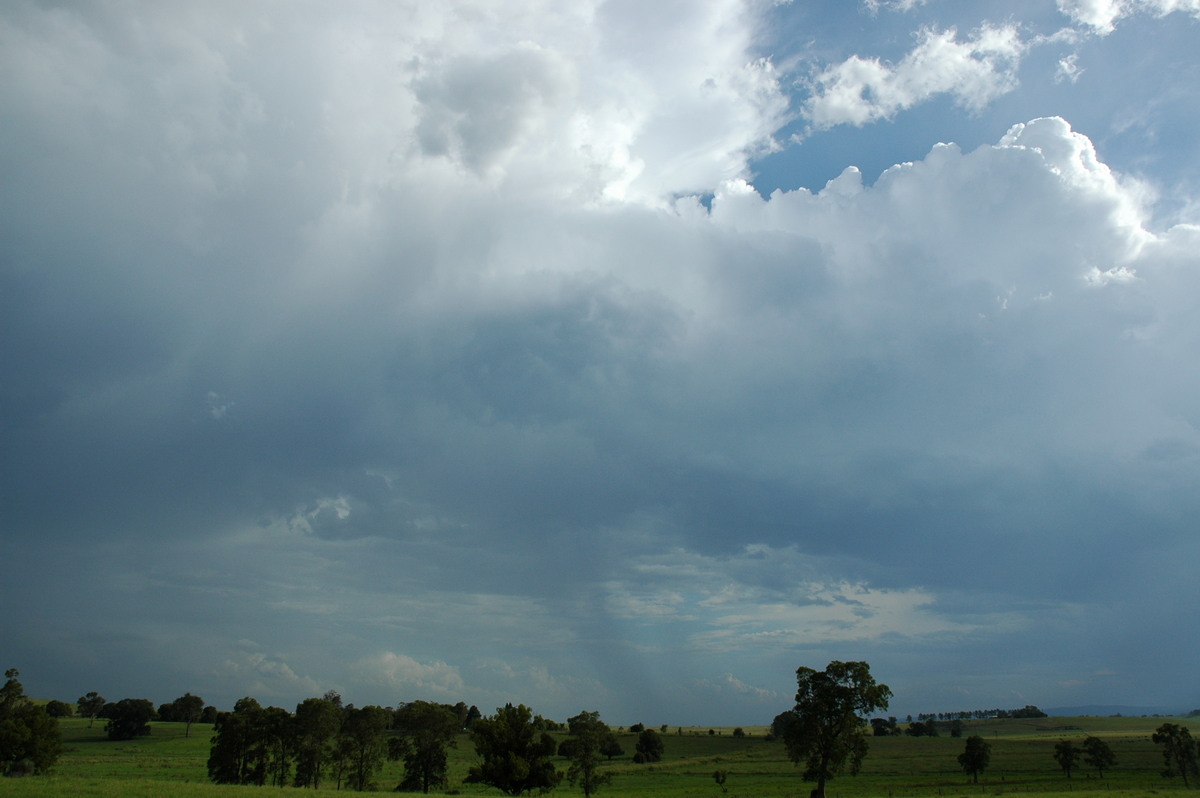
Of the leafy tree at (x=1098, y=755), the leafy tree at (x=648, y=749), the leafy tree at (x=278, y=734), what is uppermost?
the leafy tree at (x=278, y=734)

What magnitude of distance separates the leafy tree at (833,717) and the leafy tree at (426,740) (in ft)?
131

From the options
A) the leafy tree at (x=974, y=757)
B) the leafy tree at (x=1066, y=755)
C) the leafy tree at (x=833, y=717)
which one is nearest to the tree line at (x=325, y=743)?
the leafy tree at (x=833, y=717)

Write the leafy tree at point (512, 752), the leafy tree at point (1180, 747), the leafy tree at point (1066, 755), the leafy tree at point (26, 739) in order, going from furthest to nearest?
the leafy tree at point (1066, 755) < the leafy tree at point (1180, 747) < the leafy tree at point (26, 739) < the leafy tree at point (512, 752)

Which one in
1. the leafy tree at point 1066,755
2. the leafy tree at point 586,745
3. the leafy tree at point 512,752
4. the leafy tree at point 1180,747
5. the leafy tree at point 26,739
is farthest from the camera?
the leafy tree at point 1066,755

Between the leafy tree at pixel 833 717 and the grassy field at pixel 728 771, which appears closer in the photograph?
the grassy field at pixel 728 771

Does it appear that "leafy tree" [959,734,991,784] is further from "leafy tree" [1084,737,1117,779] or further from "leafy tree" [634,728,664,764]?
"leafy tree" [634,728,664,764]

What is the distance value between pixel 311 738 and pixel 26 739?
29511mm

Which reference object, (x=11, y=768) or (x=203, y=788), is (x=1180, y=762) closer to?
(x=203, y=788)

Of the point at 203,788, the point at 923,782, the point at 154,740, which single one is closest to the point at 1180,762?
the point at 923,782

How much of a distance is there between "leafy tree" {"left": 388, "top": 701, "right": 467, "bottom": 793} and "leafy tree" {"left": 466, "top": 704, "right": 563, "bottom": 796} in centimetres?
2241

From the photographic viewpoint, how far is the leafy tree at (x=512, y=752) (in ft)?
199

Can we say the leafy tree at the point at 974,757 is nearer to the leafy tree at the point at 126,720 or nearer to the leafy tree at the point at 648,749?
the leafy tree at the point at 648,749

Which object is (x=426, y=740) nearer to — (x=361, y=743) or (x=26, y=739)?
(x=361, y=743)

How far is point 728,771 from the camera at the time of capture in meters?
122
